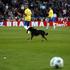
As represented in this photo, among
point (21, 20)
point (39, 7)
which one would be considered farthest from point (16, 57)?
point (39, 7)

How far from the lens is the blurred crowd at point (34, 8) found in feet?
153

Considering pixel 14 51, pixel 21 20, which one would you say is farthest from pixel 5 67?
pixel 21 20

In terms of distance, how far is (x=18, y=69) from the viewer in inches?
559

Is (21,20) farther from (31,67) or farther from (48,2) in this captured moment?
(31,67)

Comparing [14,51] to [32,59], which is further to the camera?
[14,51]

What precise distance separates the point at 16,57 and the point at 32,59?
35.6 inches

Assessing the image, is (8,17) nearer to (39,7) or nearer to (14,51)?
(39,7)

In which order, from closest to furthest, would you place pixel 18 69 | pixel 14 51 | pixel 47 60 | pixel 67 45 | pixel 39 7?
pixel 18 69, pixel 47 60, pixel 14 51, pixel 67 45, pixel 39 7

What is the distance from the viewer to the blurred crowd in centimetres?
4656

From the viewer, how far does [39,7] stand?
162 ft

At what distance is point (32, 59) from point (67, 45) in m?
6.53

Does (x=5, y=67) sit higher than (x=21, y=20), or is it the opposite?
(x=5, y=67)

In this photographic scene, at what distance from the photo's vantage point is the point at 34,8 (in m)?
48.8

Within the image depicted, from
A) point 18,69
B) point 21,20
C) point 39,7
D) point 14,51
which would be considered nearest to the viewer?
point 18,69
